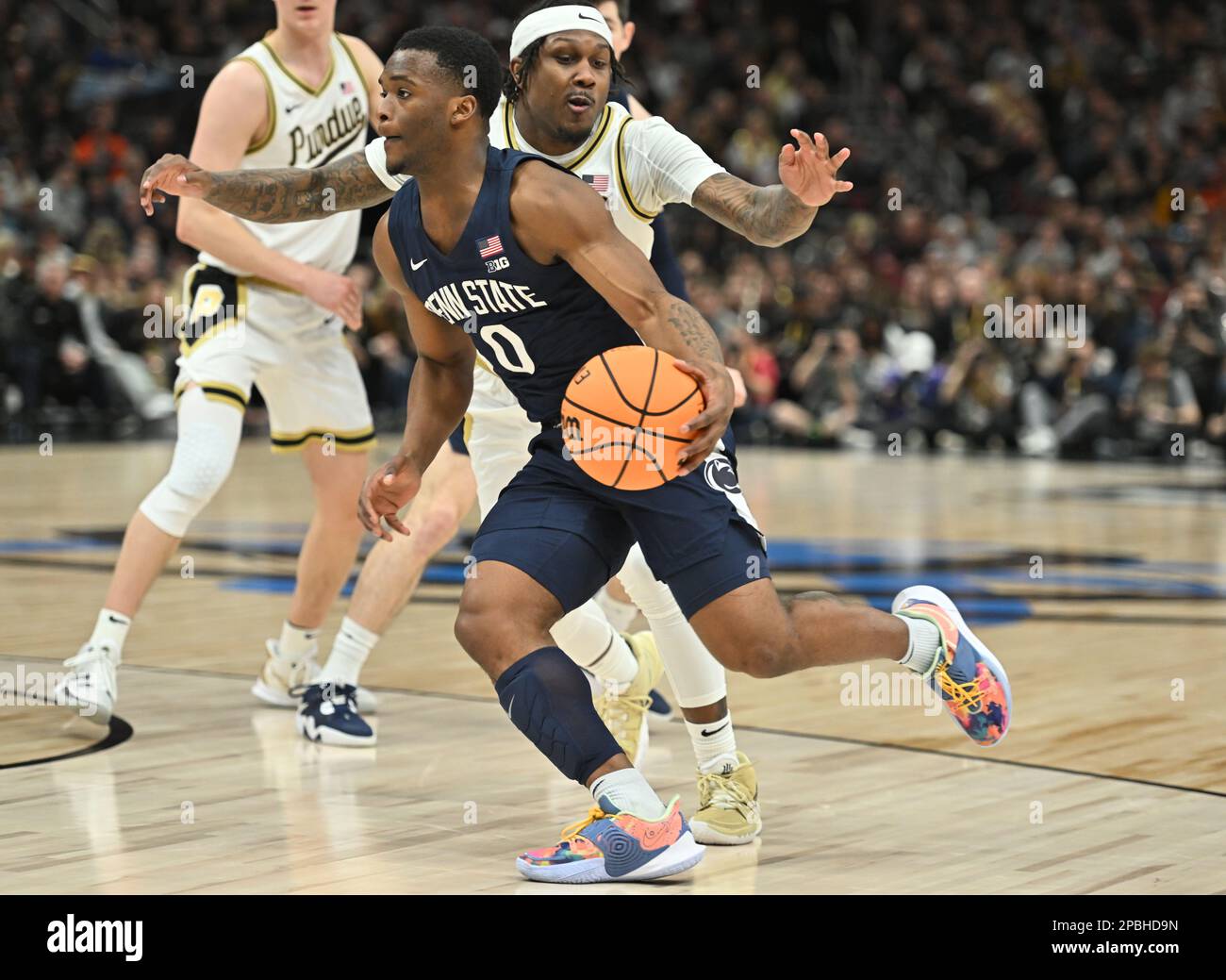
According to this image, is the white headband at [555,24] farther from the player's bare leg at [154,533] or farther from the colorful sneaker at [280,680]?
the colorful sneaker at [280,680]

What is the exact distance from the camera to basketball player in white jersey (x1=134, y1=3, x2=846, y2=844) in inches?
166

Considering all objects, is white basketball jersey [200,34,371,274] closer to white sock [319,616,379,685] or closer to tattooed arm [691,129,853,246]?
white sock [319,616,379,685]

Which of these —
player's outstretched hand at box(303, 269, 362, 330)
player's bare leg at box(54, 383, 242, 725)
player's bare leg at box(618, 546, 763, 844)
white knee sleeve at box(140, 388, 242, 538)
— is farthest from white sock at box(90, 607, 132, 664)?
player's bare leg at box(618, 546, 763, 844)

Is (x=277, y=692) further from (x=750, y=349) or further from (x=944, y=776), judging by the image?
(x=750, y=349)

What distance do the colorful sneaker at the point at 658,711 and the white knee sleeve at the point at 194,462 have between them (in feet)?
5.14

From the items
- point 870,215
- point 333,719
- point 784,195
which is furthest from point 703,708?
point 870,215

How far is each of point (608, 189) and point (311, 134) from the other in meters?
1.87

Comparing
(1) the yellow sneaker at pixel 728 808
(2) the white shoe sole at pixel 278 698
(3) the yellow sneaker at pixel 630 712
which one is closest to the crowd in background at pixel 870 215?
(2) the white shoe sole at pixel 278 698

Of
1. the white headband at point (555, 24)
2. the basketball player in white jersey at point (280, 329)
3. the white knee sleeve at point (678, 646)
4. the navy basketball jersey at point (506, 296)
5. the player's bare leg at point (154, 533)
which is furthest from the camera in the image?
the basketball player in white jersey at point (280, 329)

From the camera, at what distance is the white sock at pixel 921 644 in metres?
4.35

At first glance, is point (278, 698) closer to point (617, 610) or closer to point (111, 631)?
point (111, 631)

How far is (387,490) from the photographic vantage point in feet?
14.0

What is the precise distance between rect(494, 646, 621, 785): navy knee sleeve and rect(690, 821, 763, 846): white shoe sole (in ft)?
1.62
